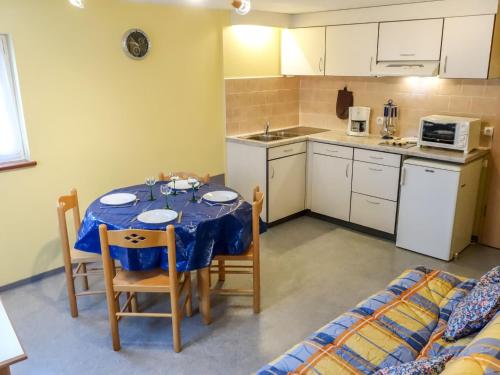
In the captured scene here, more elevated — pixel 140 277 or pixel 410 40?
pixel 410 40

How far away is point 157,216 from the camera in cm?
289

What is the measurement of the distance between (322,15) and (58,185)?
320 centimetres

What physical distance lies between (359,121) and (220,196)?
234 cm

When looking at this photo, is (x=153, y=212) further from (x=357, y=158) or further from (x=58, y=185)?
(x=357, y=158)

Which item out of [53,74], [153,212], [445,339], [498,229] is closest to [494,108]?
[498,229]

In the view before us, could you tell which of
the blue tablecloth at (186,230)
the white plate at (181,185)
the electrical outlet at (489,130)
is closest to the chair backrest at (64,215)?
the blue tablecloth at (186,230)

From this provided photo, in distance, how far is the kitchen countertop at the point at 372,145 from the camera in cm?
385

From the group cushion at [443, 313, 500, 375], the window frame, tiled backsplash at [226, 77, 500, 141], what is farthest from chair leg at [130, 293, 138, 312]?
tiled backsplash at [226, 77, 500, 141]

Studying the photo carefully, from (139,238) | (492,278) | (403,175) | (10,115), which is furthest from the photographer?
(403,175)

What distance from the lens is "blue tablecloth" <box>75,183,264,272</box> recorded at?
9.06 ft

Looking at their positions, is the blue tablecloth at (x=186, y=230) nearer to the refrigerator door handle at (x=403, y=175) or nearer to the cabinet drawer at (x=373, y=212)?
the refrigerator door handle at (x=403, y=175)

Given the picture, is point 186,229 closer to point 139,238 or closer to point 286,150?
point 139,238

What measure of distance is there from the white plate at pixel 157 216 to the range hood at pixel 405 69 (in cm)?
267

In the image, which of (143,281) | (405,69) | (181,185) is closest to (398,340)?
(143,281)
